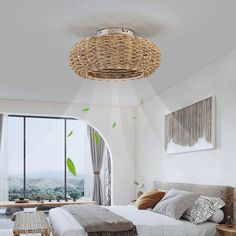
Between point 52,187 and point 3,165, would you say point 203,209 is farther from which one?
point 52,187

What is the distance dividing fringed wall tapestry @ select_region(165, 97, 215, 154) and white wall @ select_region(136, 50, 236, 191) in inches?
3.7

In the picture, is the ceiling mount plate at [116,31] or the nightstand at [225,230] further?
the nightstand at [225,230]

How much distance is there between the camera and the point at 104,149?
10.0m

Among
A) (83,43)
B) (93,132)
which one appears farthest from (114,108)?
(83,43)

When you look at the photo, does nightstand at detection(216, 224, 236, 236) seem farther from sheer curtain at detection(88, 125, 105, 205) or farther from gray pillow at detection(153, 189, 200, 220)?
sheer curtain at detection(88, 125, 105, 205)

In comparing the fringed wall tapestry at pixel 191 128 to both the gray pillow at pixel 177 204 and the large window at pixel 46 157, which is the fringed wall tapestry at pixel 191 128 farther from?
the large window at pixel 46 157

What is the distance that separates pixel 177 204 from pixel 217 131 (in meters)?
1.03

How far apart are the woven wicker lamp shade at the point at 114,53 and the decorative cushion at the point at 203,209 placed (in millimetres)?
1711

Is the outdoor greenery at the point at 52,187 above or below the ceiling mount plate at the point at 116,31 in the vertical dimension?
below

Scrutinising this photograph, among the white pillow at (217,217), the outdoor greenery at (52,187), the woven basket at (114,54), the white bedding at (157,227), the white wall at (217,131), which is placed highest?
the woven basket at (114,54)

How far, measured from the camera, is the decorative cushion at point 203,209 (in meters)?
4.19

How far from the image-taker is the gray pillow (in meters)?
4.38

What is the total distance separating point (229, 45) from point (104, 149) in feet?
20.5

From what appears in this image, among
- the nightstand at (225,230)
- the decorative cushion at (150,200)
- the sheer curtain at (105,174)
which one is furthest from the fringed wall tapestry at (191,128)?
the sheer curtain at (105,174)
